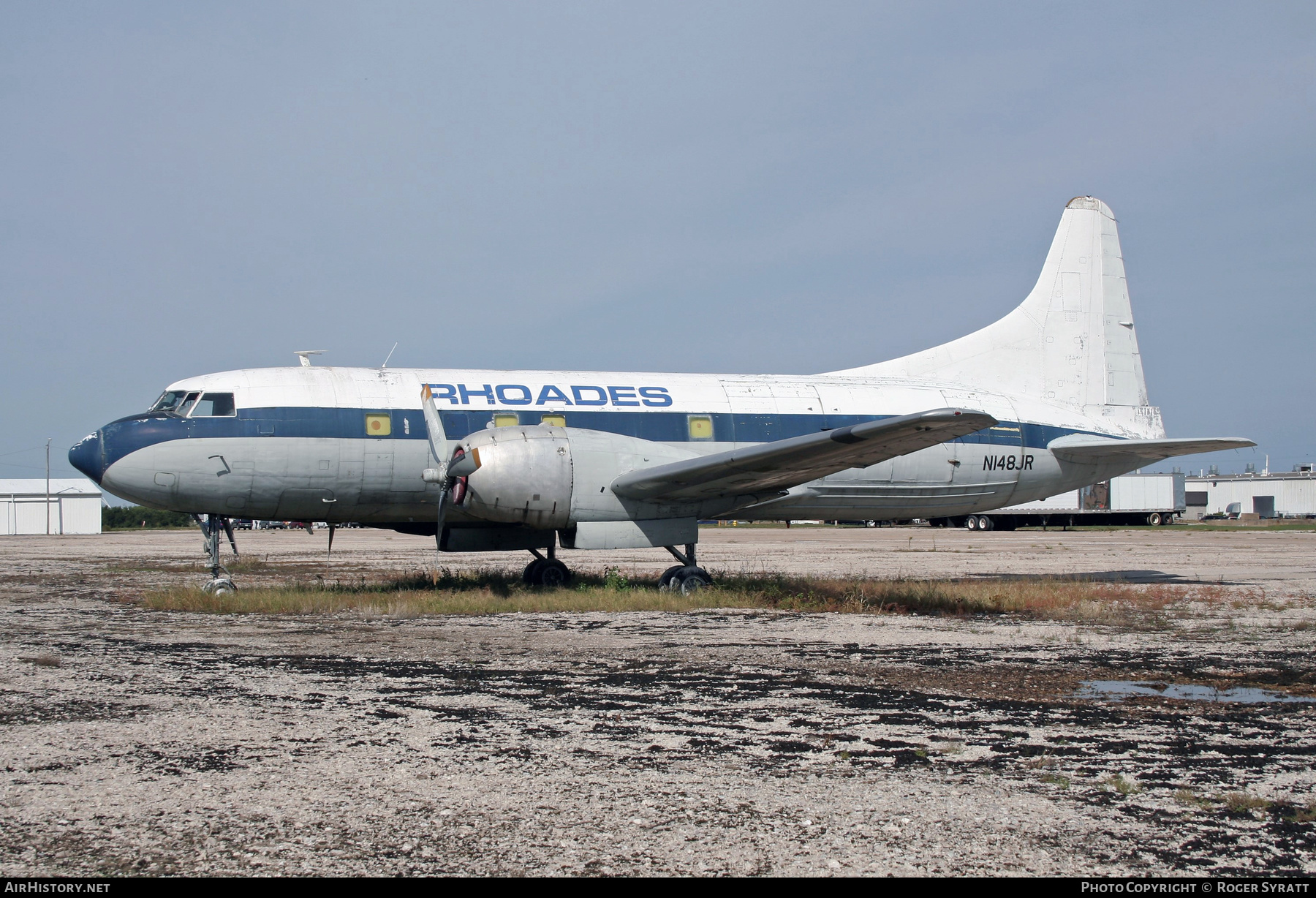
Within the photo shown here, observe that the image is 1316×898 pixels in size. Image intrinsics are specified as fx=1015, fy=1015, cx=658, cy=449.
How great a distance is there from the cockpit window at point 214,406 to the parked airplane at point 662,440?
37mm

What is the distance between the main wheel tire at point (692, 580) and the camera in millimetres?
16125

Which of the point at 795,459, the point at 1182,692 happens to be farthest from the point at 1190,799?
the point at 795,459

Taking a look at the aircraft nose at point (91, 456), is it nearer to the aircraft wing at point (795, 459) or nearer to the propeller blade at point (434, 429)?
the propeller blade at point (434, 429)

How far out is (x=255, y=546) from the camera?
41656 mm

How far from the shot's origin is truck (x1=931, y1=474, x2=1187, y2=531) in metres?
56.1

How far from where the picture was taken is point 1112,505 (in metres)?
57.6

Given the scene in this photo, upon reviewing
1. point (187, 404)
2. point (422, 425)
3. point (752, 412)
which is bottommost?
point (422, 425)

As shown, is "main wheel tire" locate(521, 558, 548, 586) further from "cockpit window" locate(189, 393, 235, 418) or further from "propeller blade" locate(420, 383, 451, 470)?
"cockpit window" locate(189, 393, 235, 418)

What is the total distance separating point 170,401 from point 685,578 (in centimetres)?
877

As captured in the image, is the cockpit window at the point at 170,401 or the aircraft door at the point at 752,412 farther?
the aircraft door at the point at 752,412

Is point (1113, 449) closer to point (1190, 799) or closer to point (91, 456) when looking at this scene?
point (1190, 799)

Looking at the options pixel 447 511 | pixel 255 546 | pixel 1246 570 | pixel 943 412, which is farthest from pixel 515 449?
pixel 255 546

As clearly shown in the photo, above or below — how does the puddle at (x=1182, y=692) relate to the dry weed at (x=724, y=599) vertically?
above

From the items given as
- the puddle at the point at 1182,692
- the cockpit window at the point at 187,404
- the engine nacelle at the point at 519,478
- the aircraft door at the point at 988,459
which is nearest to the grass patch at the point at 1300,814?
the puddle at the point at 1182,692
